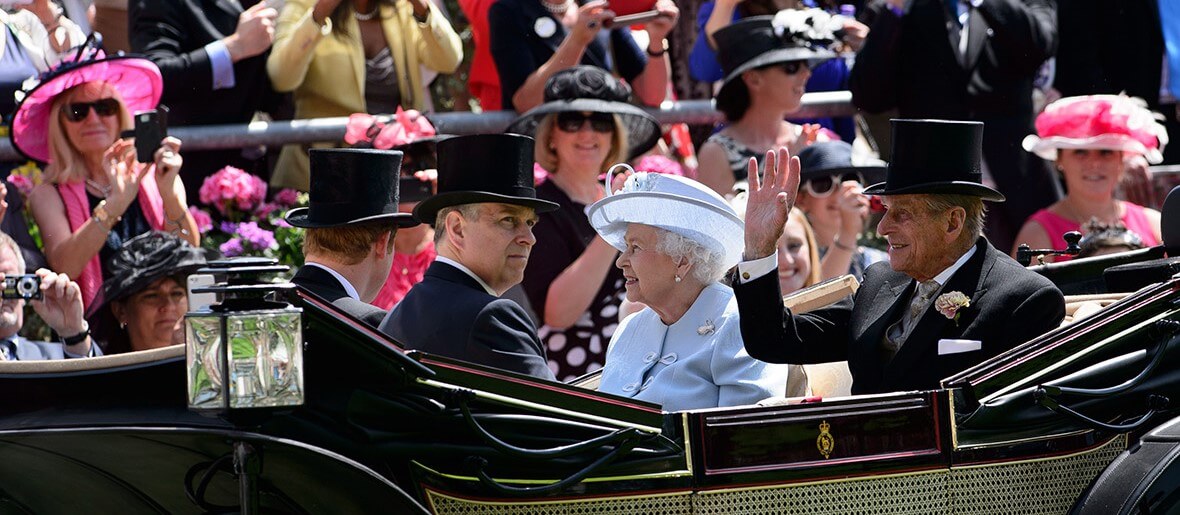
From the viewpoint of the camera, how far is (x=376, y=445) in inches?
135

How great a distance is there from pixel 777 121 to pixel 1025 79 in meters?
1.25

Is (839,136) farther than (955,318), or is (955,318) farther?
(839,136)

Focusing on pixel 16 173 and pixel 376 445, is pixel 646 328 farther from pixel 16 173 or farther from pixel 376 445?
pixel 16 173

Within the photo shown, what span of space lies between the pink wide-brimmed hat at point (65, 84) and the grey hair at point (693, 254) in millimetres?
2444

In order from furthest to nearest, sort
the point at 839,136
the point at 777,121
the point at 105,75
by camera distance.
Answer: the point at 839,136 < the point at 777,121 < the point at 105,75

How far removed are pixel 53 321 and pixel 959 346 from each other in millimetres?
2879

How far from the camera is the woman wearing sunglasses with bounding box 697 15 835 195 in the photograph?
7.02 meters

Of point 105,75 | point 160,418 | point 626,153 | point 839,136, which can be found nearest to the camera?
point 160,418

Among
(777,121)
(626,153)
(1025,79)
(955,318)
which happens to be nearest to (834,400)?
(955,318)

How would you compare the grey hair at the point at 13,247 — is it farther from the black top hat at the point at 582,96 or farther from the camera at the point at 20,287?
the black top hat at the point at 582,96

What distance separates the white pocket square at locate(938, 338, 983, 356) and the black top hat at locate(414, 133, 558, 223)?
118cm

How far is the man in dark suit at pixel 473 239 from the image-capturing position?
14.0 feet

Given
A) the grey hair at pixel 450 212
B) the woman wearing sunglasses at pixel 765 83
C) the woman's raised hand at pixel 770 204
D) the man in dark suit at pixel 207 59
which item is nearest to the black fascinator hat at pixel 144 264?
the man in dark suit at pixel 207 59

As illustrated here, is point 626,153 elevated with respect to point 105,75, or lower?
lower
